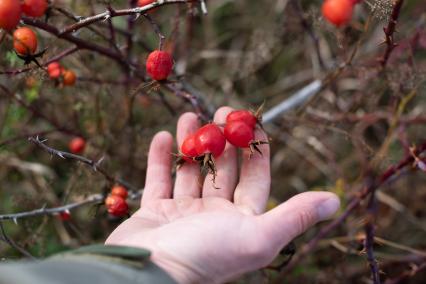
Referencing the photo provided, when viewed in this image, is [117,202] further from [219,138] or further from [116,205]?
[219,138]

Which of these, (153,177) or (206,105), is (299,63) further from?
(153,177)

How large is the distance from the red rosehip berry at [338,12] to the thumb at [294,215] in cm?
124

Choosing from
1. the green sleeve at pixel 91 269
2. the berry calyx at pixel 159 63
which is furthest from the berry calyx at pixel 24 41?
the green sleeve at pixel 91 269

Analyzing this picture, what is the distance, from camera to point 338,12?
2760 millimetres

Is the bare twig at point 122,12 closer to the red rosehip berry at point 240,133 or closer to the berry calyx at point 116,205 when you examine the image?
the red rosehip berry at point 240,133

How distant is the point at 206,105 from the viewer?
10.8 feet

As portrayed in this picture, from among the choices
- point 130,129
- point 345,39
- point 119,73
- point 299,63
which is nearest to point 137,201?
point 130,129

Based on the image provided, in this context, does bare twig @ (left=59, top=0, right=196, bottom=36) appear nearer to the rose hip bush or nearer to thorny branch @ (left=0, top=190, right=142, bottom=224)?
the rose hip bush

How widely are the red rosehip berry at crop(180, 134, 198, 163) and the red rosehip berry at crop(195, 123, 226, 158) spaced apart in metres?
0.04

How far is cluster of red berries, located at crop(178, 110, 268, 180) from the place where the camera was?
2227mm

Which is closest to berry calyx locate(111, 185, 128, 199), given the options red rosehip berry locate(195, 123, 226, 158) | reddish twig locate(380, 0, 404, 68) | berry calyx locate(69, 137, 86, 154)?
red rosehip berry locate(195, 123, 226, 158)

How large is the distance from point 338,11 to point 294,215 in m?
1.43

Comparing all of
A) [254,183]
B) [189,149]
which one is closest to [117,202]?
[189,149]

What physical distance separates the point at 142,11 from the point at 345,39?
1.33m
